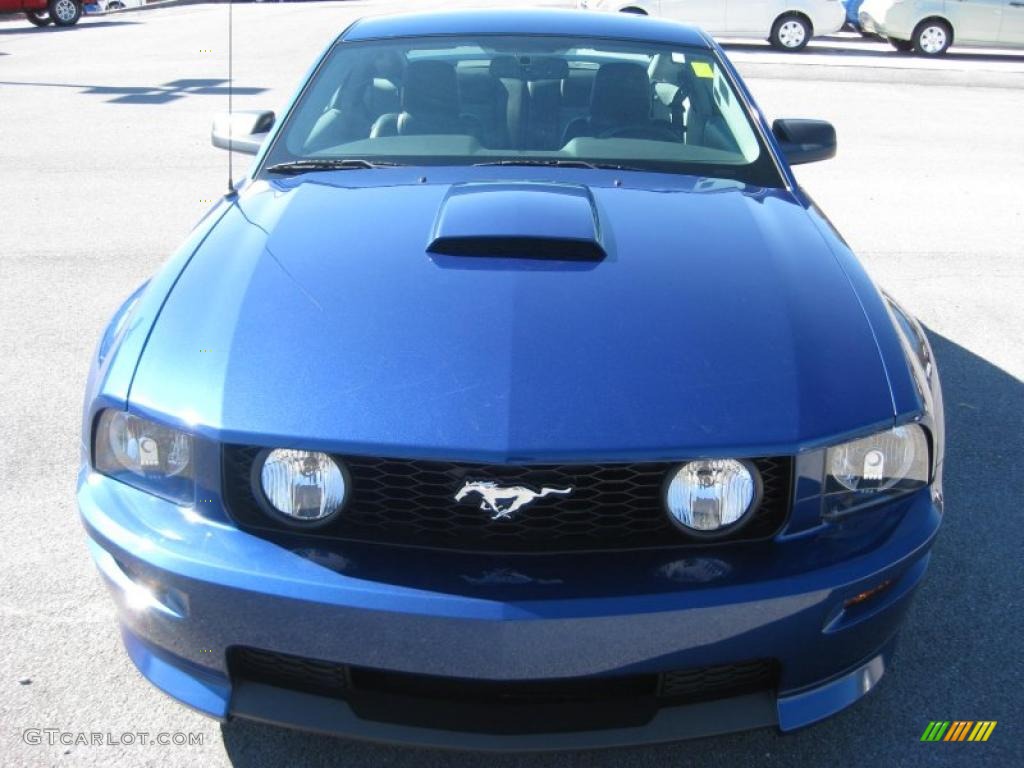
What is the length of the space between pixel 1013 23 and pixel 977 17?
55 cm

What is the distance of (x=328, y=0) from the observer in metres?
35.5

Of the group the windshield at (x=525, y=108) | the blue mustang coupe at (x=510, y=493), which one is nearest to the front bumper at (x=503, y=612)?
the blue mustang coupe at (x=510, y=493)

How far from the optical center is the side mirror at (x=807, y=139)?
3.94m

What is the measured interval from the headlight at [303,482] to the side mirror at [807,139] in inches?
96.0

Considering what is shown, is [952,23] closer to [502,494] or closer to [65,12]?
[65,12]

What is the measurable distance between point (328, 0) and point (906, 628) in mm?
35707

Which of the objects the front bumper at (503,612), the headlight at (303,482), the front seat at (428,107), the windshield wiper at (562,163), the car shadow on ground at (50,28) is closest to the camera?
the front bumper at (503,612)

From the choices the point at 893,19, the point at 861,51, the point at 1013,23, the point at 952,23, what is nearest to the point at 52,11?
the point at 861,51

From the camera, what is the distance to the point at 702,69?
3938mm

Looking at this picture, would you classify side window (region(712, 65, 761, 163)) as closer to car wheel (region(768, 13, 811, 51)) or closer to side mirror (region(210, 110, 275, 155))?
side mirror (region(210, 110, 275, 155))

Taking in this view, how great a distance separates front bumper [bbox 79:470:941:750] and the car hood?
0.22 meters

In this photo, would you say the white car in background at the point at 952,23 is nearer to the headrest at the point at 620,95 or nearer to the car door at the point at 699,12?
the car door at the point at 699,12

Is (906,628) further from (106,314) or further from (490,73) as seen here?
(106,314)

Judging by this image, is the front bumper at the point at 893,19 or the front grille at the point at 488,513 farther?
the front bumper at the point at 893,19
